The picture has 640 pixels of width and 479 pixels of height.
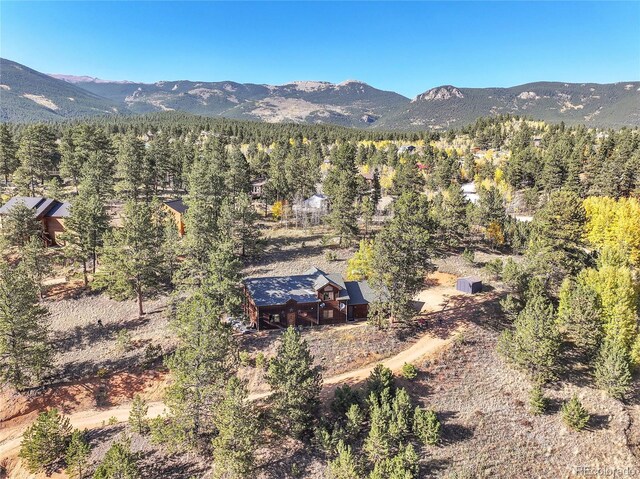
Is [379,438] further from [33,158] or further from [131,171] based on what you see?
[33,158]

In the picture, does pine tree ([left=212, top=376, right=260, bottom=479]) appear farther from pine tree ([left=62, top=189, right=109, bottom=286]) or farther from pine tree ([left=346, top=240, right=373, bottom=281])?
pine tree ([left=62, top=189, right=109, bottom=286])

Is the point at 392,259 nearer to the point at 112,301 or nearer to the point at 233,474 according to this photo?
the point at 233,474

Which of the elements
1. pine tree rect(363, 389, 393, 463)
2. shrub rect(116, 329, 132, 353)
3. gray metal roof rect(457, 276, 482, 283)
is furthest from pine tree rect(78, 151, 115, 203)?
gray metal roof rect(457, 276, 482, 283)

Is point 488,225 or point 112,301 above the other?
point 488,225

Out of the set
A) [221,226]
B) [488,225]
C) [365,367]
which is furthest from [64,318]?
[488,225]

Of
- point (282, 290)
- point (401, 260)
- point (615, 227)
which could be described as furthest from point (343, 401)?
point (615, 227)

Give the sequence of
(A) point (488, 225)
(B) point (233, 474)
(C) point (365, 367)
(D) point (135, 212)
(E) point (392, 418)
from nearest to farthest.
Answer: (B) point (233, 474), (E) point (392, 418), (C) point (365, 367), (D) point (135, 212), (A) point (488, 225)
